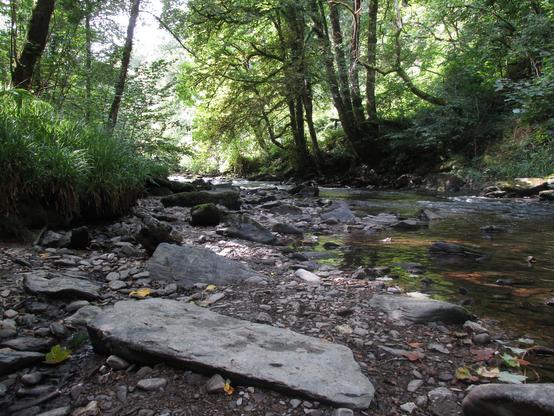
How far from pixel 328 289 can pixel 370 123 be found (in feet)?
49.5

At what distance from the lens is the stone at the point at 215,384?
1.90 m

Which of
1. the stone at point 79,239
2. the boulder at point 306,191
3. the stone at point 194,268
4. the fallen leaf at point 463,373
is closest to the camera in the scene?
the fallen leaf at point 463,373

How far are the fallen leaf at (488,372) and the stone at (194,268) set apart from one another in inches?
74.7

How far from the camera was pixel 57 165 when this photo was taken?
4.49 m

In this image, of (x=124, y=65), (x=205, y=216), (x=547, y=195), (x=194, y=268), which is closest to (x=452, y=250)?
(x=194, y=268)

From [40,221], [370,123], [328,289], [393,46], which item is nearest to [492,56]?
[393,46]

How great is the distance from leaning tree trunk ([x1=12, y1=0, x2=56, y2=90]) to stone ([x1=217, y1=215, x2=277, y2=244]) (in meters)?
4.39

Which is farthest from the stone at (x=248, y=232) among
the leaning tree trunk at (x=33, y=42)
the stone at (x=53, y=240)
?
the leaning tree trunk at (x=33, y=42)

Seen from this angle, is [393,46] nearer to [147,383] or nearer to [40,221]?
[40,221]

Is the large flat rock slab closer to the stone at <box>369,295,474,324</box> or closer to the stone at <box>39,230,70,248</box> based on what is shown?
the stone at <box>369,295,474,324</box>

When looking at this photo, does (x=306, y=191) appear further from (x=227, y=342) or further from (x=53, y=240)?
(x=227, y=342)

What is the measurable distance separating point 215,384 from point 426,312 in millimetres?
1717

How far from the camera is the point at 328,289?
3500mm

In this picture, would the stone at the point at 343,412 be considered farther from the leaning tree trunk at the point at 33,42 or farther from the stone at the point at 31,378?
the leaning tree trunk at the point at 33,42
